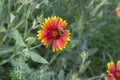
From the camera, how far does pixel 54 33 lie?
4.85 ft

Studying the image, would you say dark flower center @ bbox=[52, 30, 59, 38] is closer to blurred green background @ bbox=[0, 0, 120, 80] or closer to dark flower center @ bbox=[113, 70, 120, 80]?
blurred green background @ bbox=[0, 0, 120, 80]

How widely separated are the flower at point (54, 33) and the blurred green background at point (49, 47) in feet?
Answer: 0.15

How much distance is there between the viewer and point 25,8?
1674 mm

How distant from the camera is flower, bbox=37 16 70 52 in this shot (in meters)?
1.46

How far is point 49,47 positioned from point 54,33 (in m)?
0.48

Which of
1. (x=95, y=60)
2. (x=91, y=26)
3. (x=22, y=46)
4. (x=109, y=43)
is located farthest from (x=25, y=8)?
(x=109, y=43)

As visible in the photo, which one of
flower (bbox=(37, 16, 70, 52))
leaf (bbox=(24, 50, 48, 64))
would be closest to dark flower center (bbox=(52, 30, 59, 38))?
flower (bbox=(37, 16, 70, 52))

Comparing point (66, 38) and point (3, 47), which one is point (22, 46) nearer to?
point (3, 47)

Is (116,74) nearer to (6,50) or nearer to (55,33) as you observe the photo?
(55,33)

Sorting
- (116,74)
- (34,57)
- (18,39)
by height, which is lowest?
(116,74)

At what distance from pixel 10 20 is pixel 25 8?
0.34 feet

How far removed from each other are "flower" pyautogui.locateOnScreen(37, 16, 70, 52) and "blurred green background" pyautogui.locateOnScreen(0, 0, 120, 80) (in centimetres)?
4

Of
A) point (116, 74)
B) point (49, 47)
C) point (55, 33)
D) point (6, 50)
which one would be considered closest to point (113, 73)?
point (116, 74)

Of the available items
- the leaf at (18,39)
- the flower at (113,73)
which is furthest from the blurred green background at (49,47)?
the flower at (113,73)
